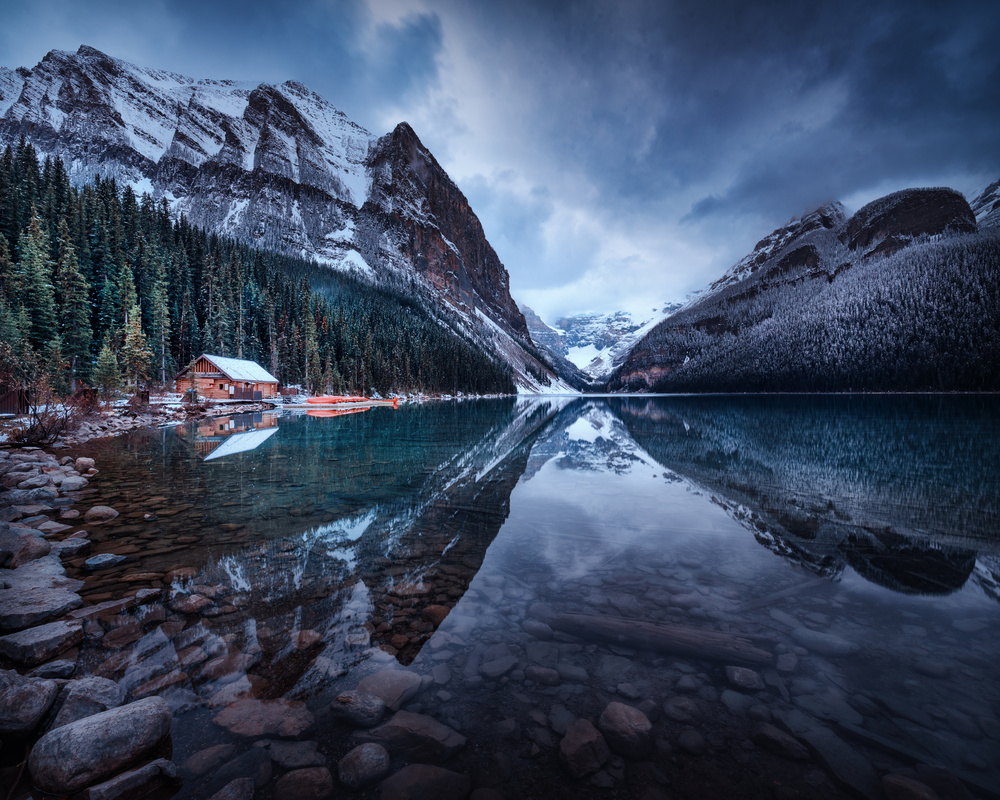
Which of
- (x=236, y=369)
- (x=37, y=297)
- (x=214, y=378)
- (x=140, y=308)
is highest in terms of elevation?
(x=140, y=308)

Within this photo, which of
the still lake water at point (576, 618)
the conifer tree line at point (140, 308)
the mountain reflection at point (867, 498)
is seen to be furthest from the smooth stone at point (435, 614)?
the conifer tree line at point (140, 308)

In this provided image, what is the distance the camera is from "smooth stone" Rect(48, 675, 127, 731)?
3226 mm

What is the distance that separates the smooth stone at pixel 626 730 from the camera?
3.31 metres

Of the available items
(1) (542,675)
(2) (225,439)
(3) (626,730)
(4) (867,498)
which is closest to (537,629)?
(1) (542,675)

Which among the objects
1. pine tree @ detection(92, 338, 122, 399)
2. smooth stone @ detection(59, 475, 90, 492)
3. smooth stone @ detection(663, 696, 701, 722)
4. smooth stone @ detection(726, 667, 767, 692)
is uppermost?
pine tree @ detection(92, 338, 122, 399)

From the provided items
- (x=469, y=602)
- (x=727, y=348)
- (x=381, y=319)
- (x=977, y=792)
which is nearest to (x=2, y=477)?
(x=469, y=602)

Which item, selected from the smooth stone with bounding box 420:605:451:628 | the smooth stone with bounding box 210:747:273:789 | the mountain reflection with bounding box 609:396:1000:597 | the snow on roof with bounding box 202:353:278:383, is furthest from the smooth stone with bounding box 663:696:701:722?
the snow on roof with bounding box 202:353:278:383

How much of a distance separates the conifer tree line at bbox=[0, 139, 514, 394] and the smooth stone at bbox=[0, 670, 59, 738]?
26.2 meters

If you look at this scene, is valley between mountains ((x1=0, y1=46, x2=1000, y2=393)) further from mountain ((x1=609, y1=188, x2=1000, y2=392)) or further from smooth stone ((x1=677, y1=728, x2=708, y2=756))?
smooth stone ((x1=677, y1=728, x2=708, y2=756))

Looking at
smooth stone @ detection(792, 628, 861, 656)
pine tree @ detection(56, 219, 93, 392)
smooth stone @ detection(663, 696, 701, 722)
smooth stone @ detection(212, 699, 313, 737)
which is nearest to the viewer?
smooth stone @ detection(212, 699, 313, 737)

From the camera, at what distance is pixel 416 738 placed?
3391 mm

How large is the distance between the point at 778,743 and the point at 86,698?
5.77 m

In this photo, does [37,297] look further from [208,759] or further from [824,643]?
[824,643]

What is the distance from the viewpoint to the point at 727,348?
158000 mm
